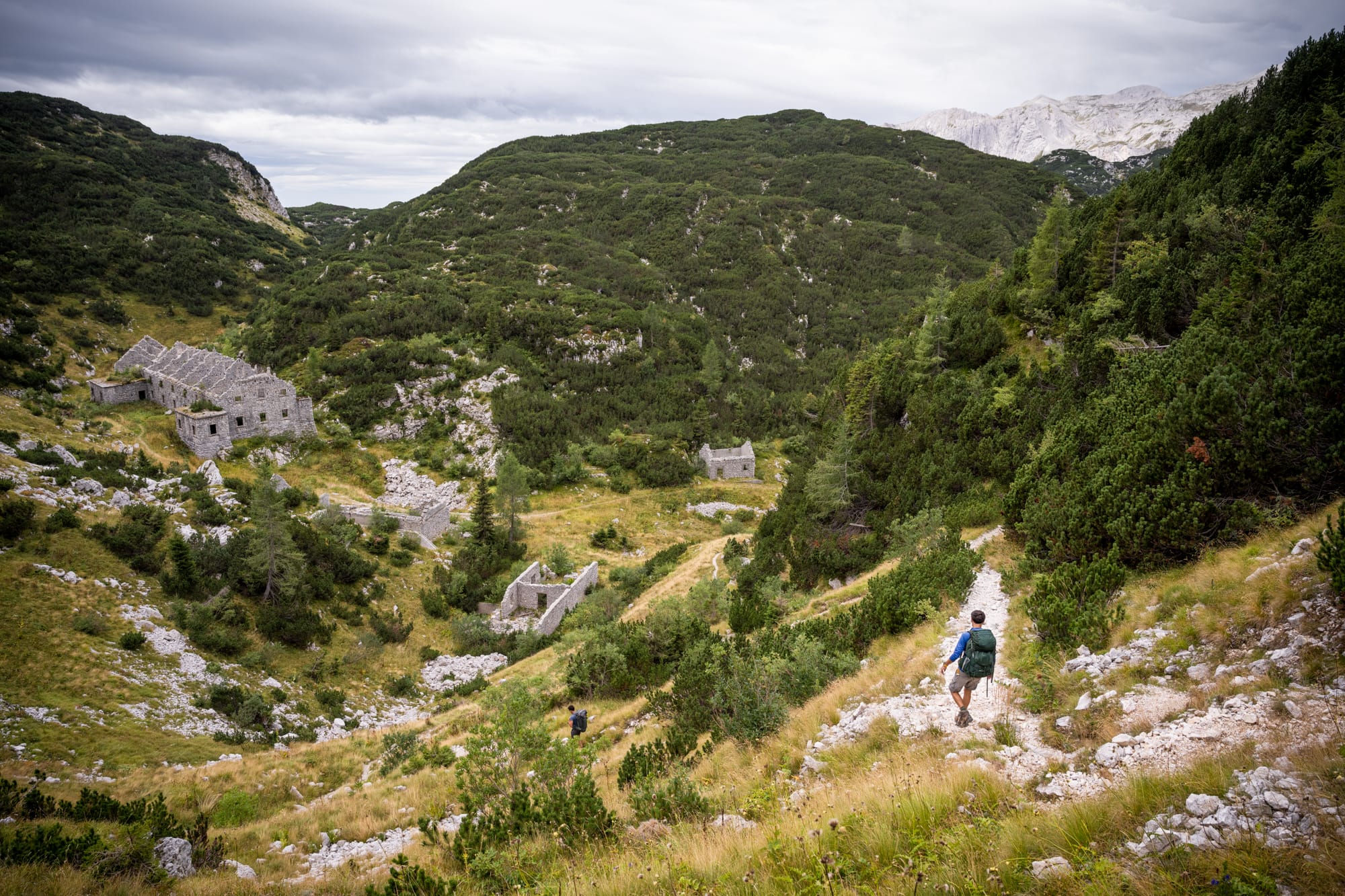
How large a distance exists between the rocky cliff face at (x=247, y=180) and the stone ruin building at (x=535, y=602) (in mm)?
113693

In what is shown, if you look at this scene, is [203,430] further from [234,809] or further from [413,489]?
[234,809]

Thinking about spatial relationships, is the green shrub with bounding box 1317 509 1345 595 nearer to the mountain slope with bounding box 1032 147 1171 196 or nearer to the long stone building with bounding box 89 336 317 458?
the long stone building with bounding box 89 336 317 458

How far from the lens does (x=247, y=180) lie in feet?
354

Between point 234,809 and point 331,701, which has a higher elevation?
point 234,809

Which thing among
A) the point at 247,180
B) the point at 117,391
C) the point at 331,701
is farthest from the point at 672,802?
the point at 247,180

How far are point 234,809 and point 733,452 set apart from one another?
40.9 metres

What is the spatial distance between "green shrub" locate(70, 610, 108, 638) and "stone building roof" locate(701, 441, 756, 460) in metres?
37.5

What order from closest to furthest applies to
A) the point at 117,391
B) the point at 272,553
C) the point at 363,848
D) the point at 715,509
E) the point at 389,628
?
the point at 363,848
the point at 272,553
the point at 389,628
the point at 117,391
the point at 715,509

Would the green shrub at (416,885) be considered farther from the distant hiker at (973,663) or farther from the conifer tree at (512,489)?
the conifer tree at (512,489)

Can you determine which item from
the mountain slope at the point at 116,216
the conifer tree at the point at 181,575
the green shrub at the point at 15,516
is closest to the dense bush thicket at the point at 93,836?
the conifer tree at the point at 181,575

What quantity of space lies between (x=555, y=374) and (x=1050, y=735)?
52.5m

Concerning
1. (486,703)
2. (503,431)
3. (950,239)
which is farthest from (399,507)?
(950,239)

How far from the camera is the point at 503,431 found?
4634 cm

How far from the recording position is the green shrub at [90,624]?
1414cm
